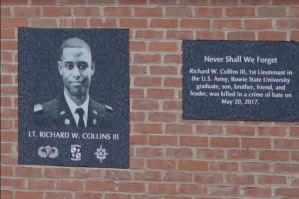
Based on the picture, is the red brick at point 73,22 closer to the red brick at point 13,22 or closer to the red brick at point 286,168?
the red brick at point 13,22

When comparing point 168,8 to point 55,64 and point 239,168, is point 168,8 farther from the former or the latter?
point 239,168

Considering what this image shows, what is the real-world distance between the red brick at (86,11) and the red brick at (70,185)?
46.2 inches

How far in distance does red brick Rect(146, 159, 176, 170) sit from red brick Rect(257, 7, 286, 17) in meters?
1.17

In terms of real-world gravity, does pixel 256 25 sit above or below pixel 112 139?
above

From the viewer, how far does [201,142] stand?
15.4ft

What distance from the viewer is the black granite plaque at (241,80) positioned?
4.61 meters

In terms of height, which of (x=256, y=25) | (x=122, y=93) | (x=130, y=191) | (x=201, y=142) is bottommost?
(x=130, y=191)

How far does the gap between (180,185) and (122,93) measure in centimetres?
75

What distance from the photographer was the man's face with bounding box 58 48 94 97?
479cm

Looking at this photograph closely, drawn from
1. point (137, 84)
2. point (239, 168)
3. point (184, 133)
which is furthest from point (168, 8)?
point (239, 168)

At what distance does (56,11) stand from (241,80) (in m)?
1.36

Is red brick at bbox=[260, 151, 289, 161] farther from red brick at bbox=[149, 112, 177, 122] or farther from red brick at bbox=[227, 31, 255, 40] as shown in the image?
red brick at bbox=[227, 31, 255, 40]

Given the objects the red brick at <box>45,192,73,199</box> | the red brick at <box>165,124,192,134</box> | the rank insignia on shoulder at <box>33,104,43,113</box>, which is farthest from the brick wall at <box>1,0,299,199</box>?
the rank insignia on shoulder at <box>33,104,43,113</box>

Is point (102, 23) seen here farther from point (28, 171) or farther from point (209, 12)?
point (28, 171)
